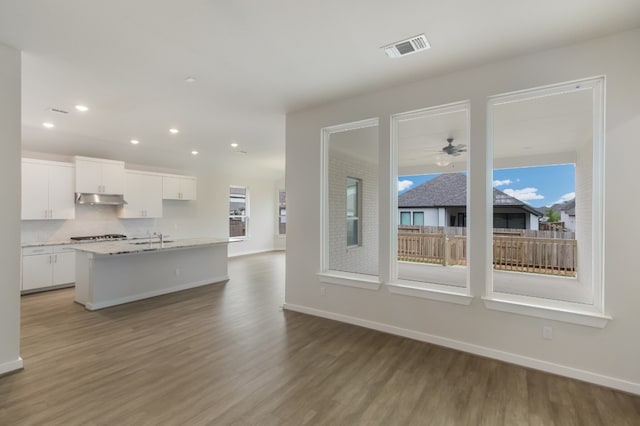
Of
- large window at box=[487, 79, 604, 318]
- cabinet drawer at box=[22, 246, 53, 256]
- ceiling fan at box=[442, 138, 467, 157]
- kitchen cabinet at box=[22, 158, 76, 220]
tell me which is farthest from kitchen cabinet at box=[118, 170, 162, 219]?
large window at box=[487, 79, 604, 318]

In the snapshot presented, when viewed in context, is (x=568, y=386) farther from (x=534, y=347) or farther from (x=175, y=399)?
(x=175, y=399)

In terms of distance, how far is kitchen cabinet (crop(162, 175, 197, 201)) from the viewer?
7770 mm

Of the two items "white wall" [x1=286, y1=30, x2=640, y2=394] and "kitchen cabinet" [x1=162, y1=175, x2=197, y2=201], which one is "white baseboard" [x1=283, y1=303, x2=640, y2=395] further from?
"kitchen cabinet" [x1=162, y1=175, x2=197, y2=201]

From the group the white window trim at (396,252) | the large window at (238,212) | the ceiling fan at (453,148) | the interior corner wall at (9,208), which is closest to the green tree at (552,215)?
the white window trim at (396,252)

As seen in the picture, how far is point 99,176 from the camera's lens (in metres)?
6.35

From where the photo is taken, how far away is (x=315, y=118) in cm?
435

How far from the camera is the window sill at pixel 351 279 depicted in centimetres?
383

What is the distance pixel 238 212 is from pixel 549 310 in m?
9.07

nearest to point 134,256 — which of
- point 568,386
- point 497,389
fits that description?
point 497,389

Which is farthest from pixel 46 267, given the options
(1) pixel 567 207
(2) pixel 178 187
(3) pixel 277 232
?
(1) pixel 567 207

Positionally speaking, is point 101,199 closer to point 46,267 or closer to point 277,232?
point 46,267

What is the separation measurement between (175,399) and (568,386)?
315 centimetres

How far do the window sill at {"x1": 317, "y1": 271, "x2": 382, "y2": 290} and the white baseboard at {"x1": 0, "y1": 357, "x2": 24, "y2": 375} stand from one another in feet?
10.2

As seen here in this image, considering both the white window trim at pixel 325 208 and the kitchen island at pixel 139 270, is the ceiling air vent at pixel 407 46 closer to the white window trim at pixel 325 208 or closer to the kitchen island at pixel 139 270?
the white window trim at pixel 325 208
